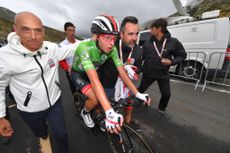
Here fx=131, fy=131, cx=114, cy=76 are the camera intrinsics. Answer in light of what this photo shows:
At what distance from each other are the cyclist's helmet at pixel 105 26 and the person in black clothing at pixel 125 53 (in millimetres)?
559

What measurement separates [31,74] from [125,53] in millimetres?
1556

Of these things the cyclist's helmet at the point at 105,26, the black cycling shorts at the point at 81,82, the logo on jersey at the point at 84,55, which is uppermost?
the cyclist's helmet at the point at 105,26

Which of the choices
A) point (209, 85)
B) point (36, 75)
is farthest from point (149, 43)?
point (209, 85)

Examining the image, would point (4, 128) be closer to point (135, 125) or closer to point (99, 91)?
point (99, 91)

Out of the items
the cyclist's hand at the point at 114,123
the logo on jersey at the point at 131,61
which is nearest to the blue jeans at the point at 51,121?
the cyclist's hand at the point at 114,123

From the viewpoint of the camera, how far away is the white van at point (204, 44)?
4781 millimetres

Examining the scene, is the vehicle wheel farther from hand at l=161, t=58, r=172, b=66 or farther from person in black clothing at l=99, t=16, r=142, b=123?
person in black clothing at l=99, t=16, r=142, b=123

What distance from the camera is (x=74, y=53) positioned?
6.74 ft

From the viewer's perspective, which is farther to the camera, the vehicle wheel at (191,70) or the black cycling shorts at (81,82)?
the vehicle wheel at (191,70)

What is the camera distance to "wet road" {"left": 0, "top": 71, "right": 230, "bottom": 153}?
94.3 inches

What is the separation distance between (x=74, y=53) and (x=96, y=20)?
0.65 meters

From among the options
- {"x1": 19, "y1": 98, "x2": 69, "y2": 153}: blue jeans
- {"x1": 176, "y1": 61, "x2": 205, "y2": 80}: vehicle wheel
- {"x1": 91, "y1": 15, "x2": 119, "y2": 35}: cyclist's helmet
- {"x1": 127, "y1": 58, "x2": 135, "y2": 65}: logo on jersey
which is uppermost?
{"x1": 91, "y1": 15, "x2": 119, "y2": 35}: cyclist's helmet

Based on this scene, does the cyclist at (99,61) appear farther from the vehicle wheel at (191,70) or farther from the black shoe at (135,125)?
the vehicle wheel at (191,70)

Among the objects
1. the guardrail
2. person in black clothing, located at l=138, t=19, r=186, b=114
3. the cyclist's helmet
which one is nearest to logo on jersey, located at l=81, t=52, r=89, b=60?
the cyclist's helmet
